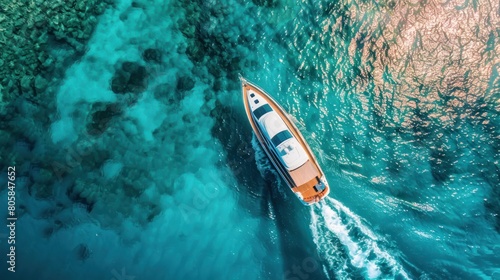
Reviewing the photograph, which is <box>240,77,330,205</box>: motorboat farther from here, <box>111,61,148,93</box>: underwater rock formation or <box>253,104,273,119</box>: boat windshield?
<box>111,61,148,93</box>: underwater rock formation

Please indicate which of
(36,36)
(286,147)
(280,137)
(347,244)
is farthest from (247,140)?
(36,36)

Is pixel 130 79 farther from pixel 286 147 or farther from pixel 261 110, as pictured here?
pixel 286 147

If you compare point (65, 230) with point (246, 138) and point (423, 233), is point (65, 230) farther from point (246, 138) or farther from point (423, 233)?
point (423, 233)

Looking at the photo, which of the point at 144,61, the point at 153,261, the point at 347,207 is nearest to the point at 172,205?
the point at 153,261

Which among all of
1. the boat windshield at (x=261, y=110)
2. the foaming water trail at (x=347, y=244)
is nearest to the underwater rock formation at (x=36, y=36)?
the boat windshield at (x=261, y=110)

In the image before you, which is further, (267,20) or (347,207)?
(267,20)

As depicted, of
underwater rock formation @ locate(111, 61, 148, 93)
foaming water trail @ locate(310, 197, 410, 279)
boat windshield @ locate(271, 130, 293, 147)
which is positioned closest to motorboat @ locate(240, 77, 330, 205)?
boat windshield @ locate(271, 130, 293, 147)
